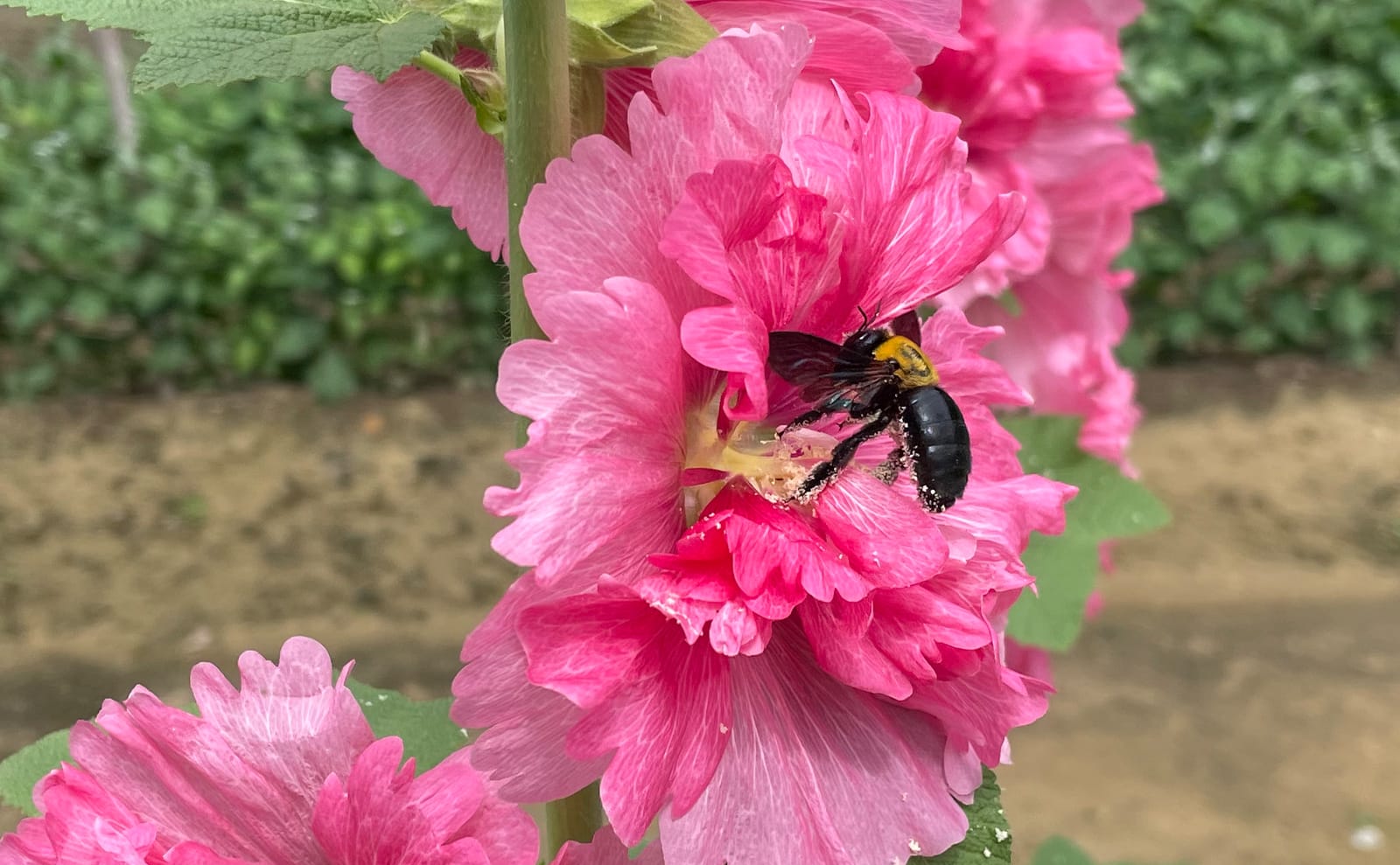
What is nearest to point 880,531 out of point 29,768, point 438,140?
point 438,140

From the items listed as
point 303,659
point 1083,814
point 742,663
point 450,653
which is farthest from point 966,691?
point 450,653

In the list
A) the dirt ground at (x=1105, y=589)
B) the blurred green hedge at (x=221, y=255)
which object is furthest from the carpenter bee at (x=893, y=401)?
the blurred green hedge at (x=221, y=255)

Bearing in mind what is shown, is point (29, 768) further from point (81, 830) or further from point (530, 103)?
point (530, 103)

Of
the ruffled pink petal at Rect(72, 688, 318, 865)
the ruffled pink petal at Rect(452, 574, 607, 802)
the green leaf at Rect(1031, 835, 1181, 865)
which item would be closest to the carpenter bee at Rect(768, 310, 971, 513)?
the ruffled pink petal at Rect(452, 574, 607, 802)

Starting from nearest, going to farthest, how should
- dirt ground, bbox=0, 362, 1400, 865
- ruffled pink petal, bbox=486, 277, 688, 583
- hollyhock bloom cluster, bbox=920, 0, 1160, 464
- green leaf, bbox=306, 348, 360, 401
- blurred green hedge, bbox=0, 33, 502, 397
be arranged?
ruffled pink petal, bbox=486, 277, 688, 583
hollyhock bloom cluster, bbox=920, 0, 1160, 464
dirt ground, bbox=0, 362, 1400, 865
blurred green hedge, bbox=0, 33, 502, 397
green leaf, bbox=306, 348, 360, 401

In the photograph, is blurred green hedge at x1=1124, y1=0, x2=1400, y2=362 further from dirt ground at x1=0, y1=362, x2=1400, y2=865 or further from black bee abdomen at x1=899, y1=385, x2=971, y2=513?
black bee abdomen at x1=899, y1=385, x2=971, y2=513
